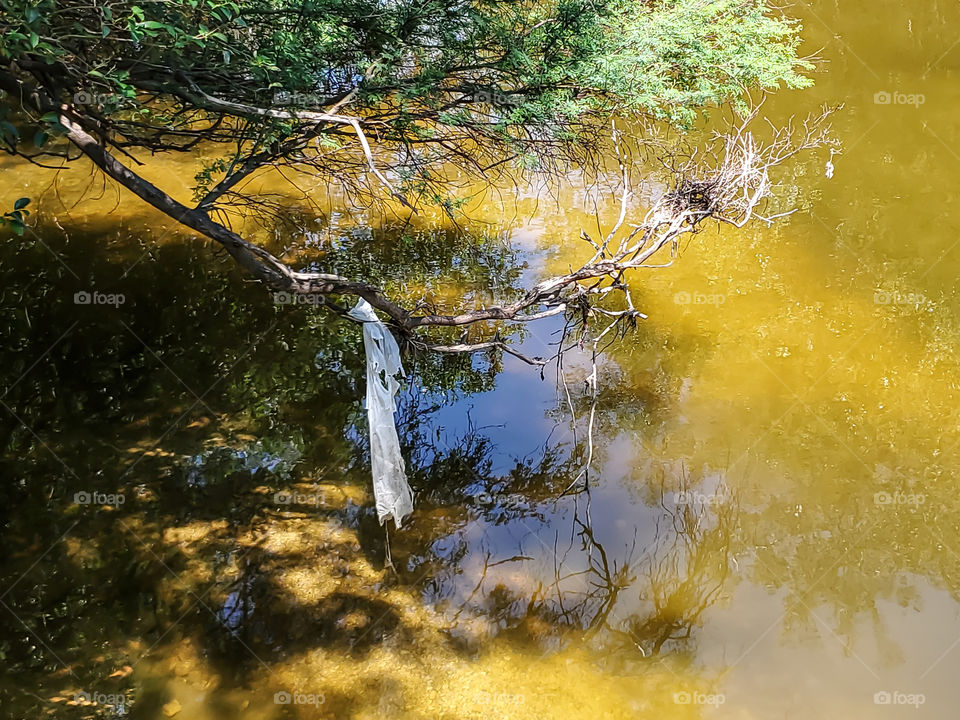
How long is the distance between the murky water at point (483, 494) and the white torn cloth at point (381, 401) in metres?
0.38

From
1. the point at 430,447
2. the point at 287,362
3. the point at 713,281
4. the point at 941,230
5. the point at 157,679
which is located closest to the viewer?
the point at 157,679

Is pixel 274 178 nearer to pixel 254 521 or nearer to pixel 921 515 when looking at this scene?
pixel 254 521

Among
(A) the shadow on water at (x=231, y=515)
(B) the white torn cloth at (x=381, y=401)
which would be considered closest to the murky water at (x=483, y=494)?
(A) the shadow on water at (x=231, y=515)

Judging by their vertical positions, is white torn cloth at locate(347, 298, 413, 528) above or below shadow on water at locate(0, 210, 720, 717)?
above

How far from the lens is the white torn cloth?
4.77m

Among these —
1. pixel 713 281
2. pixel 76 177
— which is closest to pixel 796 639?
pixel 713 281

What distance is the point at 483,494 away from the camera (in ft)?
17.8

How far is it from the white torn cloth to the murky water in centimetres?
38

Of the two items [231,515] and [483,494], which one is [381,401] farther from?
[231,515]

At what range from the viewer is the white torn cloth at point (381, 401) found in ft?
15.7

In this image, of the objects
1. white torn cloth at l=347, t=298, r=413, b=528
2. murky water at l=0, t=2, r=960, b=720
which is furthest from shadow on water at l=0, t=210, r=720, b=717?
white torn cloth at l=347, t=298, r=413, b=528

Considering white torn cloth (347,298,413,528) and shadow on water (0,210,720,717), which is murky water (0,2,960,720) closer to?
shadow on water (0,210,720,717)

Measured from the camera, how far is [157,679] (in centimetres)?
420

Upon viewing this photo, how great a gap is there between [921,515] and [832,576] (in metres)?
0.86
